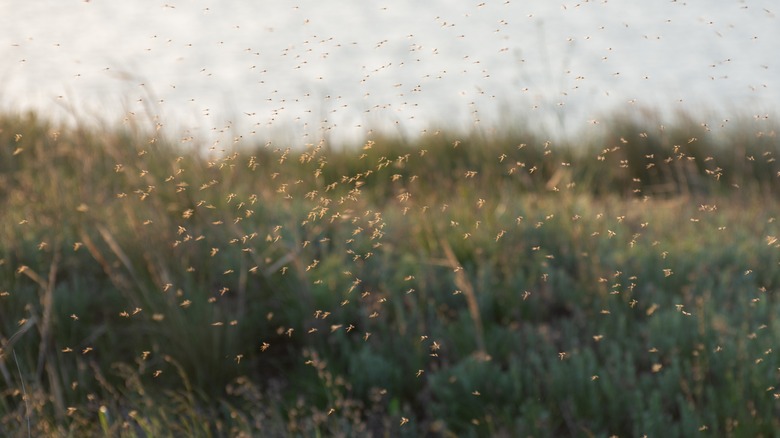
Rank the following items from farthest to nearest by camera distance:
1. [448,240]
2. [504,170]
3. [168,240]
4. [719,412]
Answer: [504,170] < [448,240] < [168,240] < [719,412]

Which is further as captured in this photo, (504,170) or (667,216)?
(504,170)

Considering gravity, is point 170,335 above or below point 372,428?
above

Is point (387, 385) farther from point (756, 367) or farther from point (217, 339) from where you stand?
point (756, 367)

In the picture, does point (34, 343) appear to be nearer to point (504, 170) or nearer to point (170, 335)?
point (170, 335)

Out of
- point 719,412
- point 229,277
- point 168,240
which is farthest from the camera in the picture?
point 229,277

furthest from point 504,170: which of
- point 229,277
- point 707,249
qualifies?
point 229,277

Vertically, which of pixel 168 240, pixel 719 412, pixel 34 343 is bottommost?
pixel 719 412
